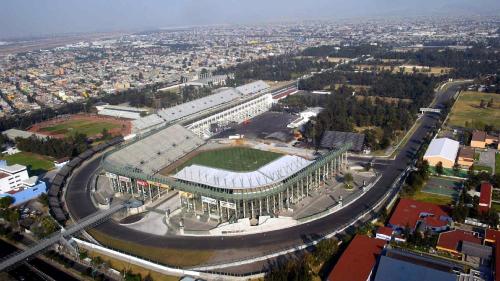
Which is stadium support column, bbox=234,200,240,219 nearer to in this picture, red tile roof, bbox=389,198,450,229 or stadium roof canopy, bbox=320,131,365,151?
red tile roof, bbox=389,198,450,229

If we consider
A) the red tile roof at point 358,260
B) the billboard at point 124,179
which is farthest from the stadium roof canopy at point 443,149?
the billboard at point 124,179

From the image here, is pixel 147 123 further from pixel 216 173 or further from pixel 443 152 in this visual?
pixel 443 152

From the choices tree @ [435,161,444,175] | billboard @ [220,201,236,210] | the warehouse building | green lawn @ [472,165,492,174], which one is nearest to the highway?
billboard @ [220,201,236,210]

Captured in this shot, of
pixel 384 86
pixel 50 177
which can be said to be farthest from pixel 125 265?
pixel 384 86

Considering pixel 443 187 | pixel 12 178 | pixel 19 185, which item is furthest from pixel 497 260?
pixel 12 178

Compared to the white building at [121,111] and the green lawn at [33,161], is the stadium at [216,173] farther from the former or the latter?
the white building at [121,111]

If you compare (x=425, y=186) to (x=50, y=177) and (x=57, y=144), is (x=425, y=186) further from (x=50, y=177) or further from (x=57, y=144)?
(x=57, y=144)
